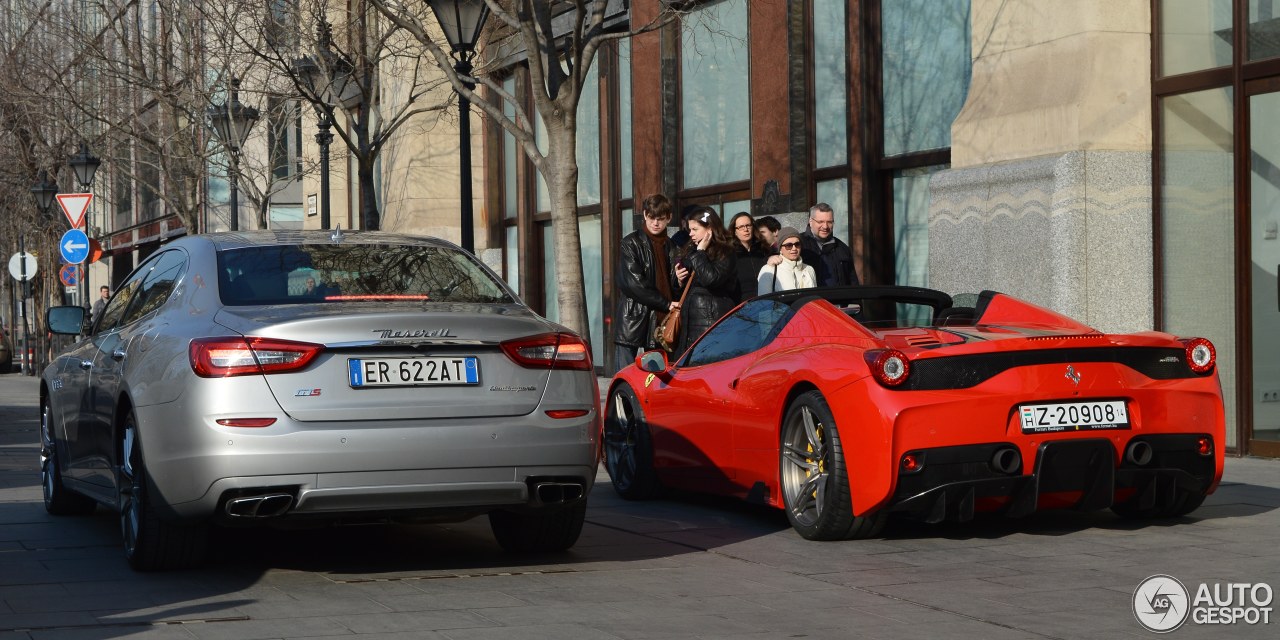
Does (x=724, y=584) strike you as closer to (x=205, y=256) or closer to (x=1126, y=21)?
(x=205, y=256)

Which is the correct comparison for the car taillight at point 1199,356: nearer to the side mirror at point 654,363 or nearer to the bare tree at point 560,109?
the side mirror at point 654,363

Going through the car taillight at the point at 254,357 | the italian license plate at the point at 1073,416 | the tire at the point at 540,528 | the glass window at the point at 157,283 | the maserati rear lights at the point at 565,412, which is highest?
the glass window at the point at 157,283

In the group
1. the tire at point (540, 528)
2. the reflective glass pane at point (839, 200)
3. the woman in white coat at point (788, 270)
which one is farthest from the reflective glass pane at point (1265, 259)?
the tire at point (540, 528)

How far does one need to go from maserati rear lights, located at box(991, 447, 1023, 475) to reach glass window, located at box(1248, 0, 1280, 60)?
17.4 ft

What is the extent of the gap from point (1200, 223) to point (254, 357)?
801 centimetres

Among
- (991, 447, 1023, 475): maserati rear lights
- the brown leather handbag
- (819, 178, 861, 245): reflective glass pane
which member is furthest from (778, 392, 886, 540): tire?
(819, 178, 861, 245): reflective glass pane

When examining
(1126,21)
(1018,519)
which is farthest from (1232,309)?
(1018,519)

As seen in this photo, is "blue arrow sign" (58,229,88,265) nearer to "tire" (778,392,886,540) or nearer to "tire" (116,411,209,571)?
"tire" (116,411,209,571)

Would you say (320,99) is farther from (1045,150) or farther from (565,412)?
(565,412)

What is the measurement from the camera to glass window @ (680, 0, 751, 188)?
62.5ft

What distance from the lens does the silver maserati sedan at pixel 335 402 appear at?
21.9 ft

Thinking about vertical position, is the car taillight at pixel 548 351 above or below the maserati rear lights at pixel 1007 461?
above

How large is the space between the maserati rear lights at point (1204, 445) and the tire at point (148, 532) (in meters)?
4.56

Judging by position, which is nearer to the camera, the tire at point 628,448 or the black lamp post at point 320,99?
the tire at point 628,448
